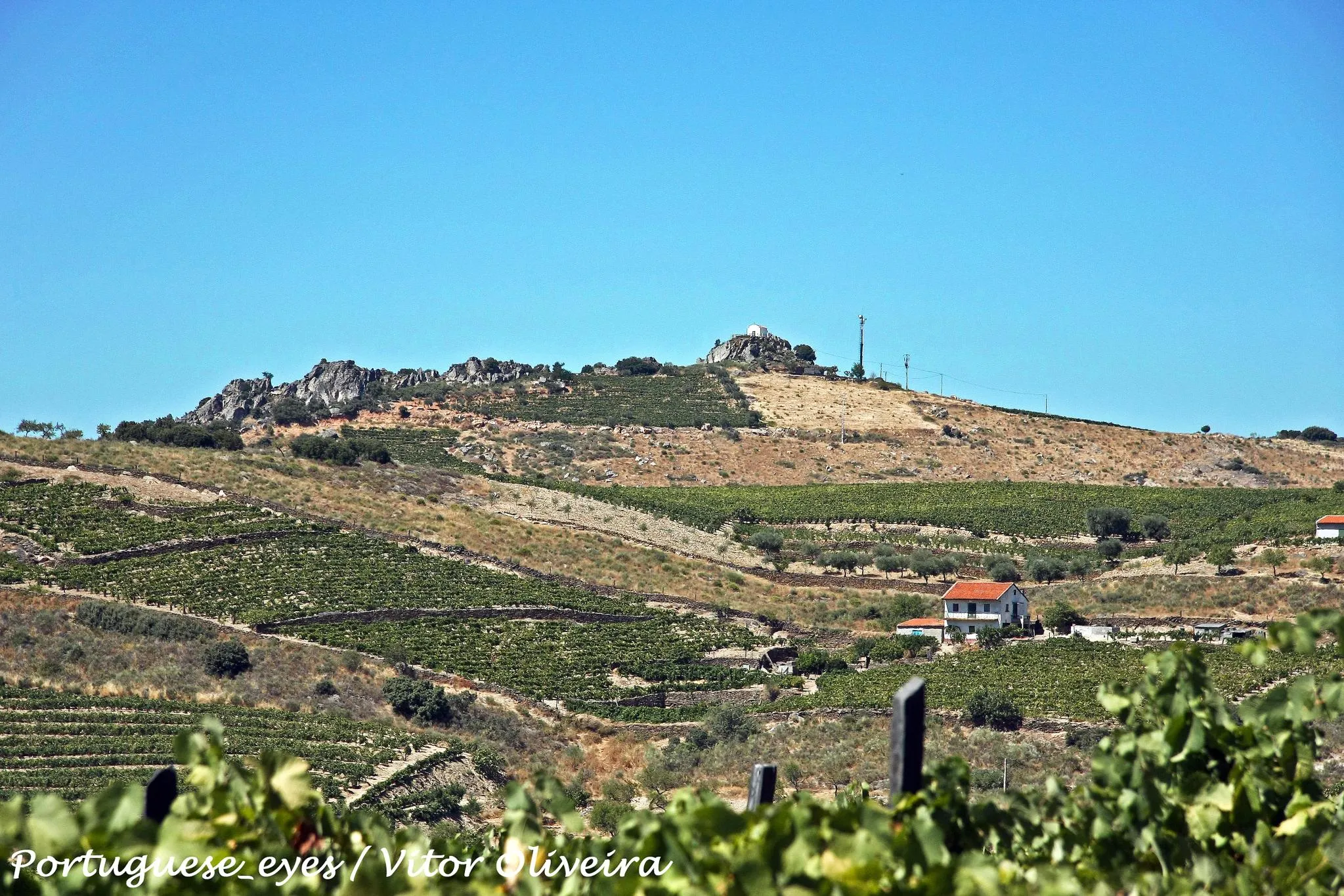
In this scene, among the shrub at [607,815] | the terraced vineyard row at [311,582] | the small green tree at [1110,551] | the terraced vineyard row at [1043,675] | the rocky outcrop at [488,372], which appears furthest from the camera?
the rocky outcrop at [488,372]

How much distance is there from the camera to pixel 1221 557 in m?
57.5

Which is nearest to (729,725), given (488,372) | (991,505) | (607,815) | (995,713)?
(995,713)

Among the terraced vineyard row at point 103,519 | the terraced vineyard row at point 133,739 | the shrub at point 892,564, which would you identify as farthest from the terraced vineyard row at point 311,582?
the shrub at point 892,564

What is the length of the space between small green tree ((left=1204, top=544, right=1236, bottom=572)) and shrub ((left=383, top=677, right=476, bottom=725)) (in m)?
34.8

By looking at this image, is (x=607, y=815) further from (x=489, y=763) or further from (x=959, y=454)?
(x=959, y=454)

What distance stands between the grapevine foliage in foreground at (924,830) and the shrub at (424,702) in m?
32.0

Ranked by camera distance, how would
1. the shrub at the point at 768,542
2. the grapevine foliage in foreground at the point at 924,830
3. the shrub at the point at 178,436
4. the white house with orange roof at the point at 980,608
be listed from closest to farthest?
the grapevine foliage in foreground at the point at 924,830 < the white house with orange roof at the point at 980,608 < the shrub at the point at 768,542 < the shrub at the point at 178,436

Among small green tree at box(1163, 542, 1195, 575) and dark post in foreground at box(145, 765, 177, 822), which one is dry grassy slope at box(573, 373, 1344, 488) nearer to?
small green tree at box(1163, 542, 1195, 575)

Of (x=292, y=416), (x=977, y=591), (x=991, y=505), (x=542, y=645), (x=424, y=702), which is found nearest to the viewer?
(x=424, y=702)

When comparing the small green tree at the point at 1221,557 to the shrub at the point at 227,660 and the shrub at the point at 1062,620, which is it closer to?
the shrub at the point at 1062,620

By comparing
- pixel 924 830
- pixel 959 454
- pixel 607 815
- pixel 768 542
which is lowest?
pixel 607 815

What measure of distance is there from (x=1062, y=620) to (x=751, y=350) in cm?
8910

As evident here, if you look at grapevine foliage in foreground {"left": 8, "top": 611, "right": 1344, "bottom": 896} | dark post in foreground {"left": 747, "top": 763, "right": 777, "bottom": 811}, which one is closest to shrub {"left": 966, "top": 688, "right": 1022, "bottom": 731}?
grapevine foliage in foreground {"left": 8, "top": 611, "right": 1344, "bottom": 896}

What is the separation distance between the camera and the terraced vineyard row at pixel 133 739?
27.0 m
